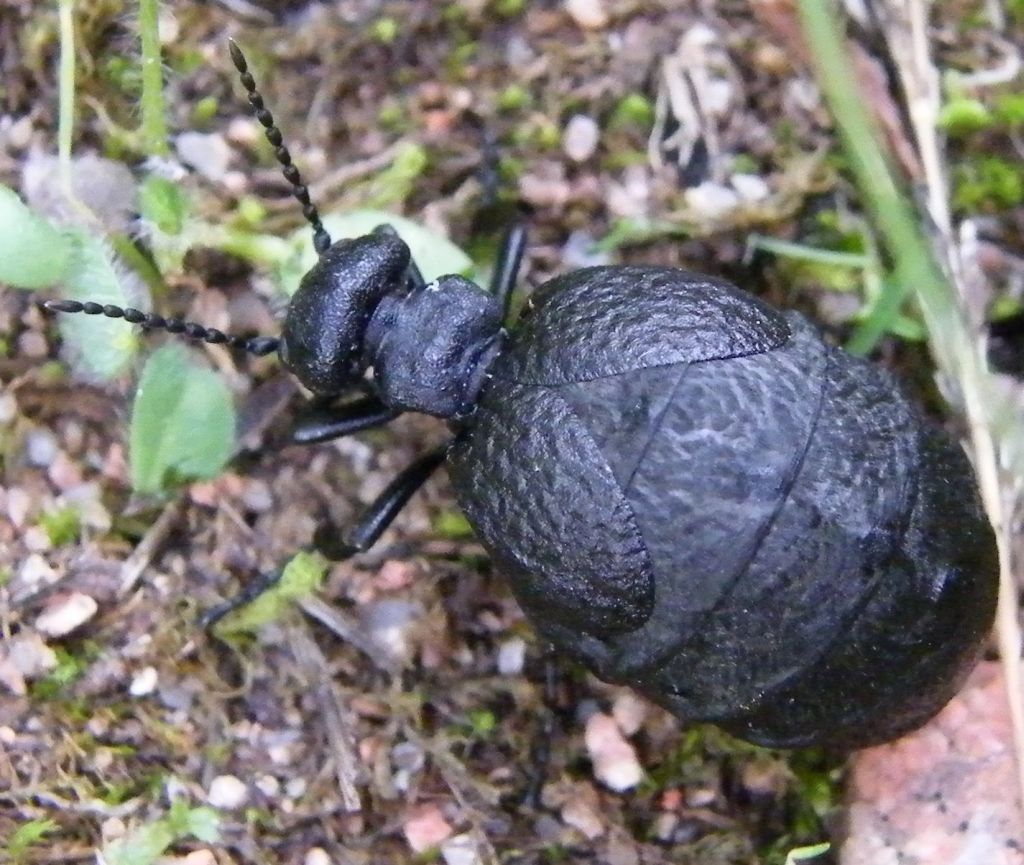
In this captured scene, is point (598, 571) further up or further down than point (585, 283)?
further down

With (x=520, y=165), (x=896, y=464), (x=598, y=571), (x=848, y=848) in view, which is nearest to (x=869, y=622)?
(x=896, y=464)

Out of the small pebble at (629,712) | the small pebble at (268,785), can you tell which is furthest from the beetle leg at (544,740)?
the small pebble at (268,785)

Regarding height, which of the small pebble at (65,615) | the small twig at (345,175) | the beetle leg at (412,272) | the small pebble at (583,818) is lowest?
the small pebble at (583,818)

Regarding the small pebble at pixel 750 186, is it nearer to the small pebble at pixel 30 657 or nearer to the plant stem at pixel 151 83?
the plant stem at pixel 151 83

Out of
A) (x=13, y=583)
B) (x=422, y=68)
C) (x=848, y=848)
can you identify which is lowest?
(x=848, y=848)

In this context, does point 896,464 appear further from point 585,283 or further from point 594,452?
point 585,283

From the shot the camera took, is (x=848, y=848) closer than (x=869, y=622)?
No

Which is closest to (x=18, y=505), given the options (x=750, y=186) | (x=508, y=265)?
(x=508, y=265)
